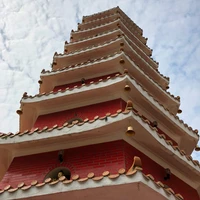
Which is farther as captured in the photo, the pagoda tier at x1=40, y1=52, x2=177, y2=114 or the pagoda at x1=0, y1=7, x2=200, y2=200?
the pagoda tier at x1=40, y1=52, x2=177, y2=114

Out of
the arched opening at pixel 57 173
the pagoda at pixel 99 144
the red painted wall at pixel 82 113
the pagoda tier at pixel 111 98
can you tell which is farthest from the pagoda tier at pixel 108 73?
the arched opening at pixel 57 173

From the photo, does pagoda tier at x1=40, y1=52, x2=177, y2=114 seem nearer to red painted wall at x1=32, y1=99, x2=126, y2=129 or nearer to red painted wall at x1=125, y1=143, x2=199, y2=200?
red painted wall at x1=32, y1=99, x2=126, y2=129

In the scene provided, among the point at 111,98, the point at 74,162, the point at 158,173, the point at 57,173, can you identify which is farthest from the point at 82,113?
the point at 158,173

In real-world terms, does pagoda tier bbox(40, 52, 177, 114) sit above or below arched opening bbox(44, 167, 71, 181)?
above

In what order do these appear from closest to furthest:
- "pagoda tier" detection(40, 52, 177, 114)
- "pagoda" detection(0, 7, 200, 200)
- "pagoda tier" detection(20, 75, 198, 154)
Result: "pagoda" detection(0, 7, 200, 200) → "pagoda tier" detection(20, 75, 198, 154) → "pagoda tier" detection(40, 52, 177, 114)

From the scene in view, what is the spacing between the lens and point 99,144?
7.80 meters

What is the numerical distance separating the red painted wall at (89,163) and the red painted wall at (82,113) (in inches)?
64.9

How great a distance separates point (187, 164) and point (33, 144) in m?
4.03

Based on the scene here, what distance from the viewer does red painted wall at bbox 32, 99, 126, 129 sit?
9.30 meters

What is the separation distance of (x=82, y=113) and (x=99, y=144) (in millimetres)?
2031

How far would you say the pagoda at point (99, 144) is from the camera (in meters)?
5.89

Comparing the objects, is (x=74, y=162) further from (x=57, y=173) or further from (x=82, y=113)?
(x=82, y=113)

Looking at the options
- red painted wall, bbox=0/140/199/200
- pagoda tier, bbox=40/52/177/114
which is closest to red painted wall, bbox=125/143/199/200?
red painted wall, bbox=0/140/199/200

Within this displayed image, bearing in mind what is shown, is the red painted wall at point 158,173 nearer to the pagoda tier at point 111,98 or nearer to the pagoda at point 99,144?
the pagoda at point 99,144
